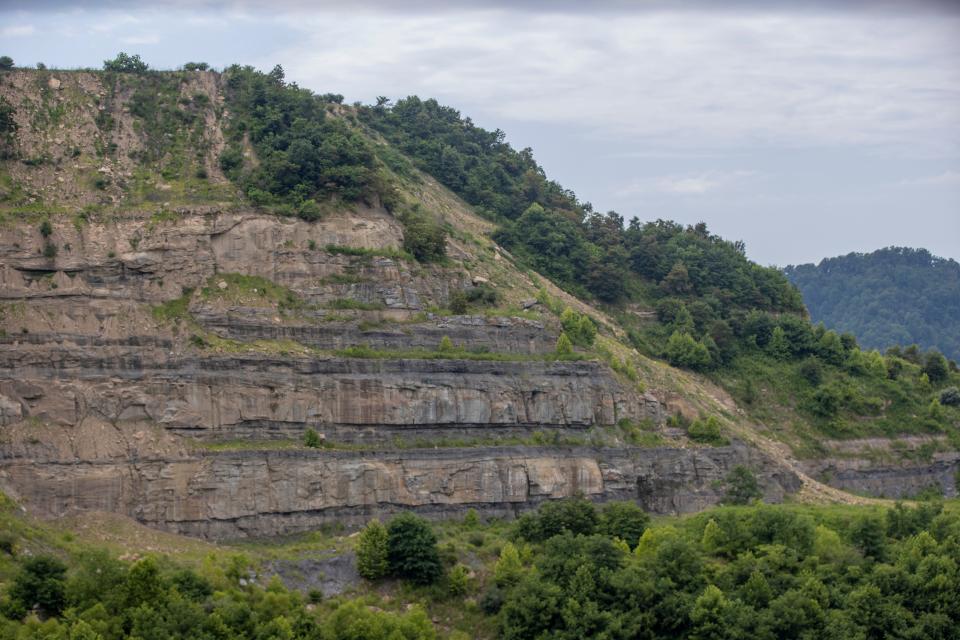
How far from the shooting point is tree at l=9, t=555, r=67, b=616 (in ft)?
159

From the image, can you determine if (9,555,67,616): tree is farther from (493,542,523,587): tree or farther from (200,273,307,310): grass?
(200,273,307,310): grass

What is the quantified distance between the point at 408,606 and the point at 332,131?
3073cm

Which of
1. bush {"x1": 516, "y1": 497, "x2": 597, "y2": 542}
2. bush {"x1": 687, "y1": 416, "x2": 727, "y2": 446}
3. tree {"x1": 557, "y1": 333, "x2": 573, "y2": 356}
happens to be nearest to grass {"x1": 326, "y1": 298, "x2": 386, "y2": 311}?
tree {"x1": 557, "y1": 333, "x2": 573, "y2": 356}

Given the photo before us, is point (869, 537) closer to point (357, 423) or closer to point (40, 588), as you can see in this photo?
point (357, 423)

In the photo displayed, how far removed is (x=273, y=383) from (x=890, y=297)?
4772 inches

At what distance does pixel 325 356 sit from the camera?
64750 mm

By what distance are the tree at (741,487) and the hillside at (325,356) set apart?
84 cm

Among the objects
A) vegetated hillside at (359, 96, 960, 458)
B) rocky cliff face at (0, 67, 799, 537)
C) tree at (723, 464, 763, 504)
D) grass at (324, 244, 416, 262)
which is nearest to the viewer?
rocky cliff face at (0, 67, 799, 537)

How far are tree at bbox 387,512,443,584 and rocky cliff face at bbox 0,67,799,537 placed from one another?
18.1 feet

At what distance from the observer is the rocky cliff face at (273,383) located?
5862 centimetres

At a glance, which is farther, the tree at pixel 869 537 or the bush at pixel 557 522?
the tree at pixel 869 537

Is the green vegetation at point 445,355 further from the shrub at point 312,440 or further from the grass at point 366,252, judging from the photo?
the grass at point 366,252

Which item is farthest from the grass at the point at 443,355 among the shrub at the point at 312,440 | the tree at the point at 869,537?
the tree at the point at 869,537

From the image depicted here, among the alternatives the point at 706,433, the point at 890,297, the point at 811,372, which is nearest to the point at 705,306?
the point at 811,372
